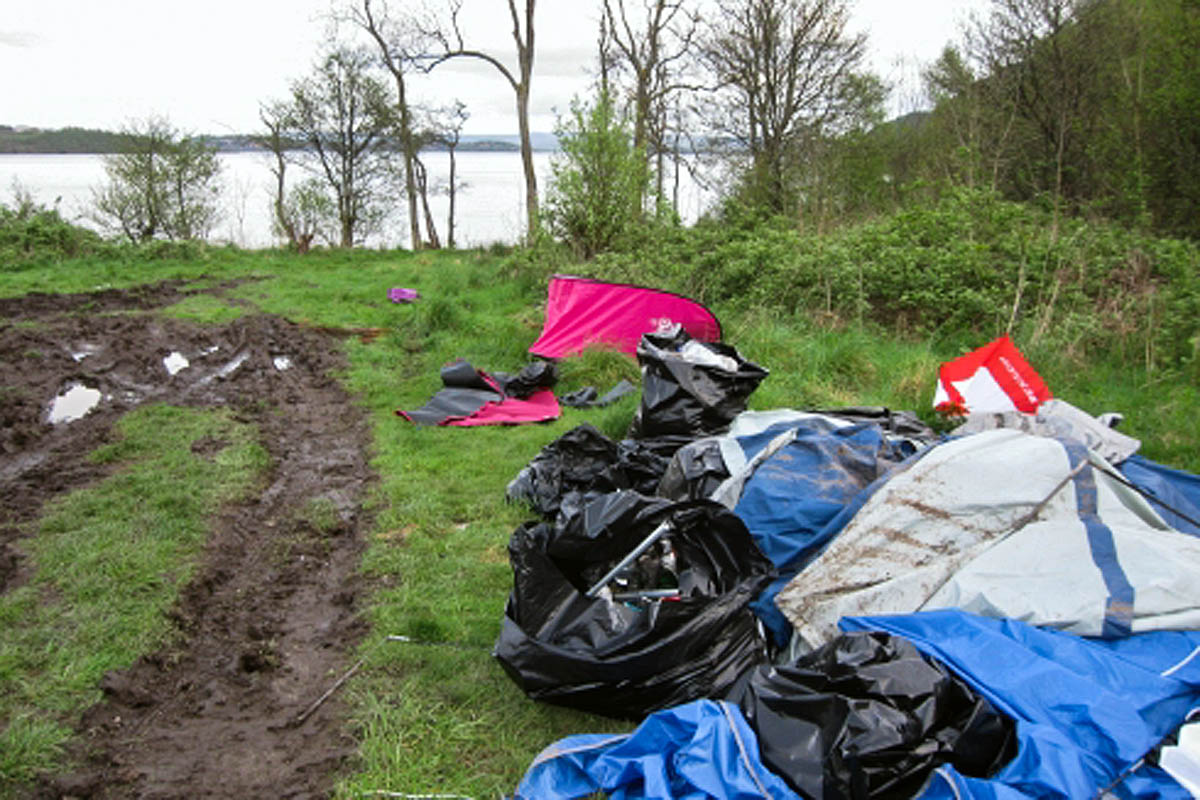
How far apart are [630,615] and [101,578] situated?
238cm

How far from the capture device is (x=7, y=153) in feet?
130

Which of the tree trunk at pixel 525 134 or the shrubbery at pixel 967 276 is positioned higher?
the tree trunk at pixel 525 134

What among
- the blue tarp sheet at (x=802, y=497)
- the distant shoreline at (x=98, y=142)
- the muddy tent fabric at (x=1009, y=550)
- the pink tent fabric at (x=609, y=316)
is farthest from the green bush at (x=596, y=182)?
the muddy tent fabric at (x=1009, y=550)

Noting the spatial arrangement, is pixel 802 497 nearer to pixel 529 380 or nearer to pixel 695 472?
pixel 695 472

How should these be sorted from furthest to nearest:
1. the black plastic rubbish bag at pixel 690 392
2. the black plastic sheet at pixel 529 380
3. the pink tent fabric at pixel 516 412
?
the black plastic sheet at pixel 529 380
the pink tent fabric at pixel 516 412
the black plastic rubbish bag at pixel 690 392

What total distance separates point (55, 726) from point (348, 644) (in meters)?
0.95

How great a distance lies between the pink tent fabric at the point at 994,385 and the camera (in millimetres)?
4789

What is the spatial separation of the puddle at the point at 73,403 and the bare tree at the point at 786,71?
14076mm

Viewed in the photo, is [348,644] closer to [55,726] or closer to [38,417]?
[55,726]

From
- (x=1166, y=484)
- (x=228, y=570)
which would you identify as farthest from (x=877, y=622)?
(x=228, y=570)

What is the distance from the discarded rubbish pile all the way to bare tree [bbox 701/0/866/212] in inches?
596

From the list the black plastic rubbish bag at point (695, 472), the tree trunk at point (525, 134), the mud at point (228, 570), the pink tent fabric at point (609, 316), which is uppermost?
the tree trunk at point (525, 134)

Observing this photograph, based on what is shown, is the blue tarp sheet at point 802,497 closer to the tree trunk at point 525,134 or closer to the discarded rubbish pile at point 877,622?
the discarded rubbish pile at point 877,622

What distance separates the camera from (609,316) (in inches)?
272
